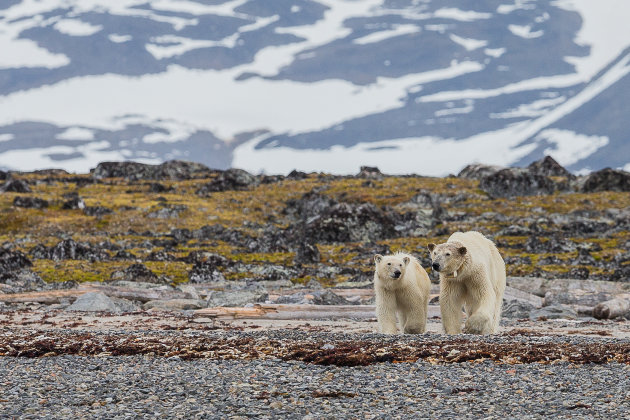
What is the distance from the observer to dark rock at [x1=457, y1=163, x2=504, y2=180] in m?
122

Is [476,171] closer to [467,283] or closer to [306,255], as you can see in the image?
[306,255]

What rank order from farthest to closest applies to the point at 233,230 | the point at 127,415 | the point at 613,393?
the point at 233,230 → the point at 613,393 → the point at 127,415

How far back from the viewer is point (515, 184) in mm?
100188

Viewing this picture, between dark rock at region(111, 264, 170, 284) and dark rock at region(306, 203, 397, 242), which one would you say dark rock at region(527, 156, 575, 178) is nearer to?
dark rock at region(306, 203, 397, 242)

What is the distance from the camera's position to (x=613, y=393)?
1229cm

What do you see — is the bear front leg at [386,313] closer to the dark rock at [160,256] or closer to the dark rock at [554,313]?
the dark rock at [554,313]

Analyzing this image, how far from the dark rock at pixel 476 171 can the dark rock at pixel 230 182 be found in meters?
38.0

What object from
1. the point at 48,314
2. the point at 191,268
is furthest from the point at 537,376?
the point at 191,268

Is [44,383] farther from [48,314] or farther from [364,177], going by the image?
[364,177]

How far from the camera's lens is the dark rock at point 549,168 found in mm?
124256

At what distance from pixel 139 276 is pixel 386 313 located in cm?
2896

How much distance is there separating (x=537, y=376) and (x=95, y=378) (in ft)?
29.0

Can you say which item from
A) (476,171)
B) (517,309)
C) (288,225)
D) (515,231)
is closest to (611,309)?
(517,309)

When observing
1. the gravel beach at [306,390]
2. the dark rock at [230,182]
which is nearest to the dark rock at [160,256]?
the gravel beach at [306,390]
